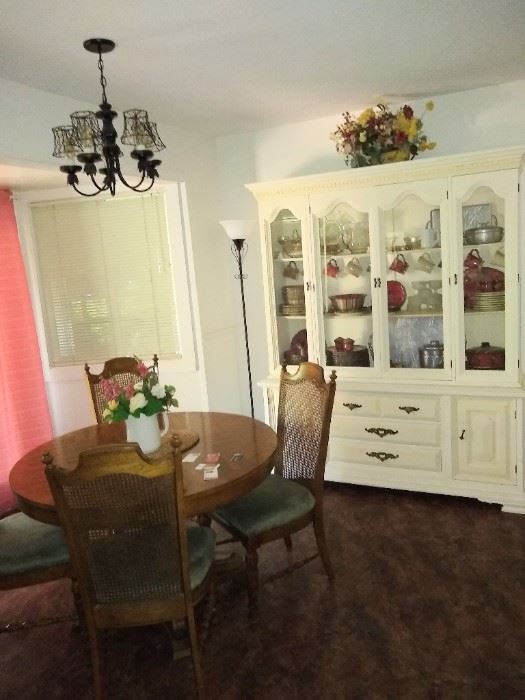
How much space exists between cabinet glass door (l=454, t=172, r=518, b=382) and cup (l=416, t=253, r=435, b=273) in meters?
0.20

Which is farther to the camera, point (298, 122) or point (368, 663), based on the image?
point (298, 122)

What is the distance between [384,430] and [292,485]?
99 cm

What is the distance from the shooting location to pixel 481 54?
8.63 feet

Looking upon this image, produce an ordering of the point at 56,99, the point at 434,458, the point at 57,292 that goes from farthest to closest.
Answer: the point at 57,292 < the point at 434,458 < the point at 56,99

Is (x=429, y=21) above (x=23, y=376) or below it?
above

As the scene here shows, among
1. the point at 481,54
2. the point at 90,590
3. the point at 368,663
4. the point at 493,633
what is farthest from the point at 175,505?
the point at 481,54

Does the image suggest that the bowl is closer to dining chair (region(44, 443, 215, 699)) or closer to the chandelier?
the chandelier

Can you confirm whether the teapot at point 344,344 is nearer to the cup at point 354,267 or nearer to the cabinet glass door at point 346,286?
the cabinet glass door at point 346,286

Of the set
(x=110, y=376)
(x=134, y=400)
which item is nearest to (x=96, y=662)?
(x=134, y=400)

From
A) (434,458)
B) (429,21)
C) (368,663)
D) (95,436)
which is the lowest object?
(368,663)

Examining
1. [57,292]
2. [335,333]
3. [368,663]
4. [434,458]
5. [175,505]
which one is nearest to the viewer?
[175,505]

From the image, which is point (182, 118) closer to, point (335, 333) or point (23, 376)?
point (335, 333)

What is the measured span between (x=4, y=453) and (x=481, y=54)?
146 inches

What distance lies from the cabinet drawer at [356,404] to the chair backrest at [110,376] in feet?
3.93
